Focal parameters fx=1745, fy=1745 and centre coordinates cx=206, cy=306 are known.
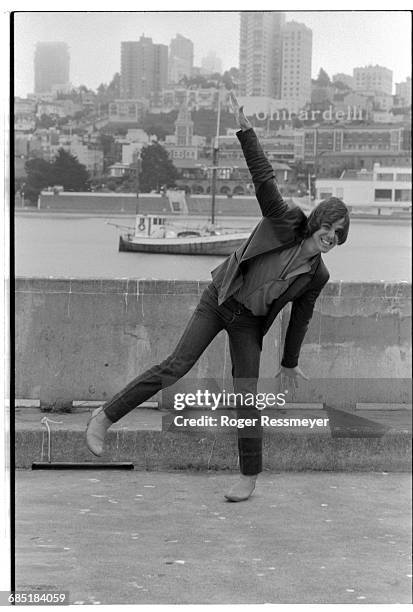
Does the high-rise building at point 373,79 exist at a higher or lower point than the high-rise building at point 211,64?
lower

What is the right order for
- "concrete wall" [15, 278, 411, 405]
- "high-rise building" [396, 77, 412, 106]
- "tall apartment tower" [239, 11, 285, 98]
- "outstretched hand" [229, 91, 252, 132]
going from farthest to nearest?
"concrete wall" [15, 278, 411, 405], "high-rise building" [396, 77, 412, 106], "tall apartment tower" [239, 11, 285, 98], "outstretched hand" [229, 91, 252, 132]

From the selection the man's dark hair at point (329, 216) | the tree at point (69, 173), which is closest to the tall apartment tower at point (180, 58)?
the tree at point (69, 173)

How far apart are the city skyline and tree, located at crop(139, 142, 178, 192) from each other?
33 cm

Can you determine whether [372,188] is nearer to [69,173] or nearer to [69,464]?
[69,173]

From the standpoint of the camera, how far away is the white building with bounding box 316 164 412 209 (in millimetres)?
6480

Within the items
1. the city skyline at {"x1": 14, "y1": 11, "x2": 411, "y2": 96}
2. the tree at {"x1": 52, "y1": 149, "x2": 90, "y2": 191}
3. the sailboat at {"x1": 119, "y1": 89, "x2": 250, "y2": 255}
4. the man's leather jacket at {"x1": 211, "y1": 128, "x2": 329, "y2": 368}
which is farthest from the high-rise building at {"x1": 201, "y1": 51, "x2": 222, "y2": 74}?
the tree at {"x1": 52, "y1": 149, "x2": 90, "y2": 191}

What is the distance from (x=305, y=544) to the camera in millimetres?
6965

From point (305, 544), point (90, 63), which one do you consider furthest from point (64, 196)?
point (305, 544)

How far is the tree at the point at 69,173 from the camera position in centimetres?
650

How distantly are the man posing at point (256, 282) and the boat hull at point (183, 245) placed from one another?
357 millimetres

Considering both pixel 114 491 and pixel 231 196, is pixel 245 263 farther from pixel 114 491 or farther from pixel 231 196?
pixel 114 491

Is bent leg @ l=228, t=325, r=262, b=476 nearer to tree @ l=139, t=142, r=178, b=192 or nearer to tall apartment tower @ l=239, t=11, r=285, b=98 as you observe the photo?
tree @ l=139, t=142, r=178, b=192

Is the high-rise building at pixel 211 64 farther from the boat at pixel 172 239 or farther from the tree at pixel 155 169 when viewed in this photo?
the boat at pixel 172 239

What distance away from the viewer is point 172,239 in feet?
22.3
